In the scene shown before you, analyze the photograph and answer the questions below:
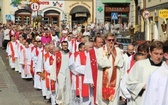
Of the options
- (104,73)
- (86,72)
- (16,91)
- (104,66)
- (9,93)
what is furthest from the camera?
(16,91)

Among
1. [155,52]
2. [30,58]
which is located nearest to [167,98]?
[155,52]

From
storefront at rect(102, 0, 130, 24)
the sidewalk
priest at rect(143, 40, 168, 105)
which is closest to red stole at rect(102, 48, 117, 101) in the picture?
priest at rect(143, 40, 168, 105)

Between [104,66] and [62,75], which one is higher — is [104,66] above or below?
above

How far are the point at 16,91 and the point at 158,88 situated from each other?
10.3 m

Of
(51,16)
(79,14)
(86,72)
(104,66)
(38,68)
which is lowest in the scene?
(38,68)

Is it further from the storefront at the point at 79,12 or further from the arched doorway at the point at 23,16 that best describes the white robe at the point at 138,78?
the arched doorway at the point at 23,16

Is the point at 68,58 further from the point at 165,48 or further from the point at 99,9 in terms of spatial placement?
the point at 99,9

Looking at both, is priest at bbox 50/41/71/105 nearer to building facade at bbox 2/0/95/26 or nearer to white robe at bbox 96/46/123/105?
white robe at bbox 96/46/123/105

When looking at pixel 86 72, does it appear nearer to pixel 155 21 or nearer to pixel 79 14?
pixel 155 21

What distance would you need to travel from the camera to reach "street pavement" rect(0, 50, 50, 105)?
1274cm

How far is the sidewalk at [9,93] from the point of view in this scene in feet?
41.3

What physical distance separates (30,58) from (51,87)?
18.4 ft

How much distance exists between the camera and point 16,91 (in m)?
14.6

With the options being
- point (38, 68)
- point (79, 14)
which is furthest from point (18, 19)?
point (38, 68)
